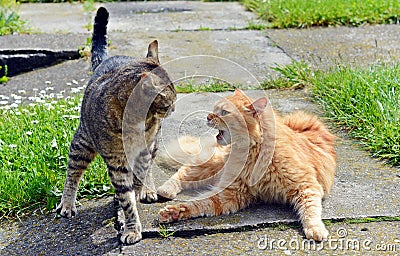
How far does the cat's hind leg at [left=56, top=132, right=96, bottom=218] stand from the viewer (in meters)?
3.68

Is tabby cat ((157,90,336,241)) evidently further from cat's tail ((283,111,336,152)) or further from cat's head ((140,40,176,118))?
cat's head ((140,40,176,118))

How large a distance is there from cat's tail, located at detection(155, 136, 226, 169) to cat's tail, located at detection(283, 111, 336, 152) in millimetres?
536

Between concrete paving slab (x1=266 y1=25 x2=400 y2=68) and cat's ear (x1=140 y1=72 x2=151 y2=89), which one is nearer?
cat's ear (x1=140 y1=72 x2=151 y2=89)

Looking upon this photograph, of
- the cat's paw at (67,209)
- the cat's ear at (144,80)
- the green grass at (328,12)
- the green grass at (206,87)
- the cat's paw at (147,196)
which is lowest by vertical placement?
the cat's paw at (67,209)

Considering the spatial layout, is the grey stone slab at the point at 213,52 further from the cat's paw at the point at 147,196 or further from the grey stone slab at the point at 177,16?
the cat's paw at the point at 147,196

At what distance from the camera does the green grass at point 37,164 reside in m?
3.85

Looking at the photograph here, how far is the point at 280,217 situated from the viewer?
3.44 meters

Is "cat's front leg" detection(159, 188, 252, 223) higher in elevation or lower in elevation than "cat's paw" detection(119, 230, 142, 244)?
higher

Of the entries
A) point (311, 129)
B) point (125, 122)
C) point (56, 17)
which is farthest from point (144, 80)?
point (56, 17)

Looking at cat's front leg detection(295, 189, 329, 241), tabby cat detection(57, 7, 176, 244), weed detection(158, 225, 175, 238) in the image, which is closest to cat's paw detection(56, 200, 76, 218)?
tabby cat detection(57, 7, 176, 244)

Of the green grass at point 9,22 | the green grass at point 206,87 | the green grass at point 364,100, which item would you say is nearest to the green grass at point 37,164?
the green grass at point 206,87

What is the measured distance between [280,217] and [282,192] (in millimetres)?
176

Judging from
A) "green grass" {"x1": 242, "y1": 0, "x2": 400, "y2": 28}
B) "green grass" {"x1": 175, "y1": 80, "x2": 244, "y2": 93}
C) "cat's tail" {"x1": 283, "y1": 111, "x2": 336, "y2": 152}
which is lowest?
"green grass" {"x1": 175, "y1": 80, "x2": 244, "y2": 93}

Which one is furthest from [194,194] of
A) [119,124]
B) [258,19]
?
[258,19]
